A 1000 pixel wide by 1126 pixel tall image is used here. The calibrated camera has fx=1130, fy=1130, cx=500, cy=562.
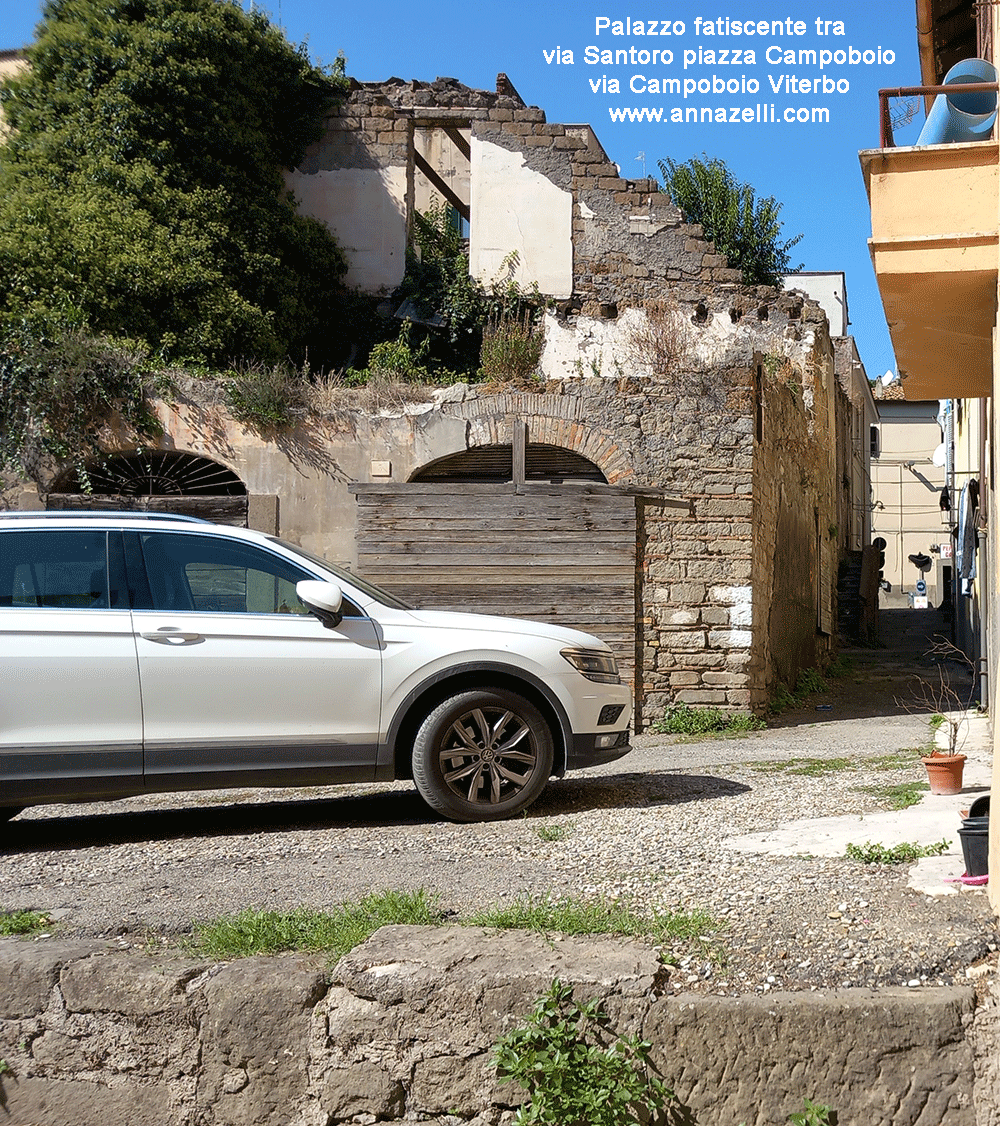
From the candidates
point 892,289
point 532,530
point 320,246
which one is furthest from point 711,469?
point 320,246

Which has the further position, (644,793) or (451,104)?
(451,104)

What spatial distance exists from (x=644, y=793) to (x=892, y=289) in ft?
10.7

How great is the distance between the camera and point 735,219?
2245cm

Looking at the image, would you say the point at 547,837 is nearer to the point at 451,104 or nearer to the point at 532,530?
the point at 532,530

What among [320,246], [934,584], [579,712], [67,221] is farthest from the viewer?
[934,584]

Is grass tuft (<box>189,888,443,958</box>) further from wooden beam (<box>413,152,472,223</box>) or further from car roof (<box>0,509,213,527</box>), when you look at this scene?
wooden beam (<box>413,152,472,223</box>)

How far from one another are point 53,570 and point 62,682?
2.17 ft

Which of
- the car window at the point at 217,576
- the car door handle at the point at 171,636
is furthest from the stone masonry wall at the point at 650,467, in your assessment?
the car door handle at the point at 171,636

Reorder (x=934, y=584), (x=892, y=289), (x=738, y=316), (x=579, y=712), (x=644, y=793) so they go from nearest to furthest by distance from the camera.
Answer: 1. (x=892, y=289)
2. (x=579, y=712)
3. (x=644, y=793)
4. (x=738, y=316)
5. (x=934, y=584)

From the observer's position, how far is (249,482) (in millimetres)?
11336

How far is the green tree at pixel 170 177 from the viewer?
51.5ft

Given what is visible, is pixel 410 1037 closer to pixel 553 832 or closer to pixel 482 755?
pixel 553 832

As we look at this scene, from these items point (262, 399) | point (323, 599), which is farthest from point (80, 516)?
point (262, 399)

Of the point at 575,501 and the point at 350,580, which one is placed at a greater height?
the point at 575,501
